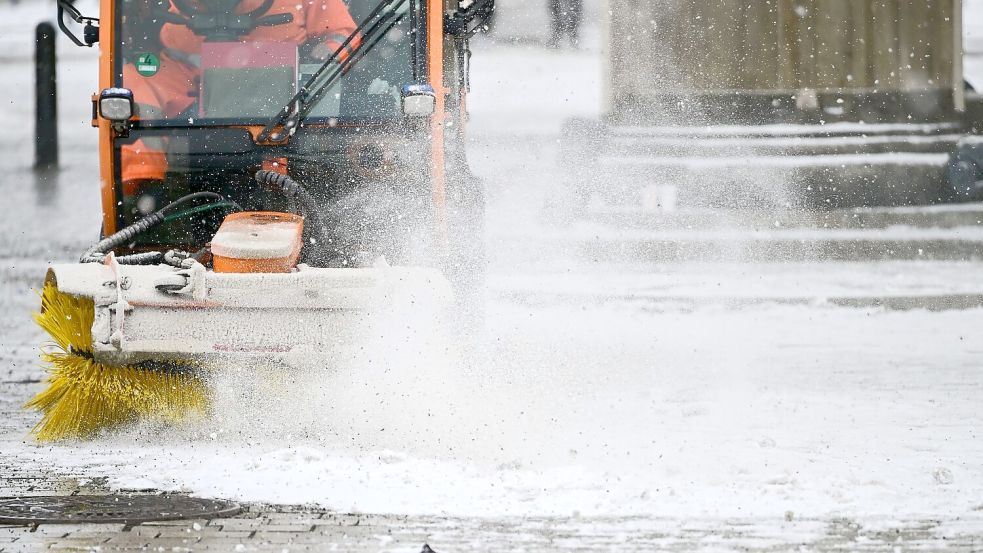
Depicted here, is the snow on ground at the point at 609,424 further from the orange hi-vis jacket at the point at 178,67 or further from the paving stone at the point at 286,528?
the orange hi-vis jacket at the point at 178,67


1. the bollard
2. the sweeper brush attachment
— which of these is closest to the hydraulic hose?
the sweeper brush attachment

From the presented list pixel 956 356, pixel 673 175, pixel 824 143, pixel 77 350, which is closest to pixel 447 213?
pixel 77 350

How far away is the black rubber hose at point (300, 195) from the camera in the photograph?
6.85 metres

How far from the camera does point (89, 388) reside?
608 cm

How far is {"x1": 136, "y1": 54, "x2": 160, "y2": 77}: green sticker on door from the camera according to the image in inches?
279

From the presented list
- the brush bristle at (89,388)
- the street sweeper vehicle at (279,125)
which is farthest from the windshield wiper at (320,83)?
the brush bristle at (89,388)

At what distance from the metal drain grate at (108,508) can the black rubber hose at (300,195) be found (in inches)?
78.0

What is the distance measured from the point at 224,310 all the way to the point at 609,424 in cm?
183

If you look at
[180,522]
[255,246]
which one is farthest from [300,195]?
[180,522]

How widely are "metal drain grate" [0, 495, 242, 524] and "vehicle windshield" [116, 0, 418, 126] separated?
95.1 inches

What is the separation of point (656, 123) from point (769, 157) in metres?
1.27

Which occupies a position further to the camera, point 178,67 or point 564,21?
point 564,21

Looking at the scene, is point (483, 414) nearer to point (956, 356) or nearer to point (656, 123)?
point (956, 356)

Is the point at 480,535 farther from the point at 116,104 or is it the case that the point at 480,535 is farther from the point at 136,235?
the point at 116,104
